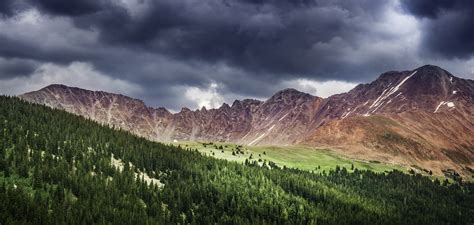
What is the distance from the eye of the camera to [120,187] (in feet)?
471

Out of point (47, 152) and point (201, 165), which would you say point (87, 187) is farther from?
point (201, 165)

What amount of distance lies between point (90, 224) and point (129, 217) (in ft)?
38.6

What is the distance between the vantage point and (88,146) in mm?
167875

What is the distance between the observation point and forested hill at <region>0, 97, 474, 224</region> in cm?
11731

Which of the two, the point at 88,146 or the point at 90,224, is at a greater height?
the point at 88,146

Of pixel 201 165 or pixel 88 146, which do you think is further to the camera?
pixel 201 165

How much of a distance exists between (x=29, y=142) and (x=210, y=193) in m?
59.2

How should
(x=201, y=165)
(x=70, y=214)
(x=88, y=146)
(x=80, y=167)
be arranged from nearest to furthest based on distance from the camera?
(x=70, y=214) → (x=80, y=167) → (x=88, y=146) → (x=201, y=165)

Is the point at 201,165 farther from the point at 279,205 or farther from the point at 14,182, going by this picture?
the point at 14,182

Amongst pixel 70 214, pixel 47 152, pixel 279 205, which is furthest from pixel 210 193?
pixel 70 214

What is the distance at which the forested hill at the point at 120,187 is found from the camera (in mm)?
117312

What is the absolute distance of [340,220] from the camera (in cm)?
17300

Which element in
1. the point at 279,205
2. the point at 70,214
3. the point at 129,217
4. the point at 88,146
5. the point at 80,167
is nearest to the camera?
the point at 70,214

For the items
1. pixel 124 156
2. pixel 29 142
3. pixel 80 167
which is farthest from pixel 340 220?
pixel 29 142
